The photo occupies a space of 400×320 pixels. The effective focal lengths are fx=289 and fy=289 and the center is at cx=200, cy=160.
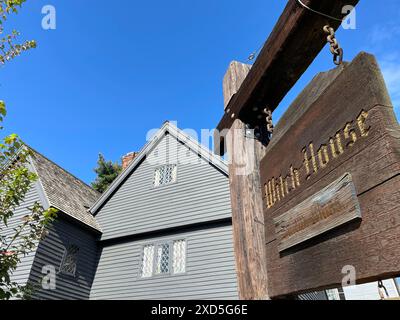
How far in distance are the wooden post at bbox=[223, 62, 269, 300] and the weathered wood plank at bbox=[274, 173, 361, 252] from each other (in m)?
0.33

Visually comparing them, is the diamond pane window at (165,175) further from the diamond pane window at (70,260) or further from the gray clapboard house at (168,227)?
the diamond pane window at (70,260)

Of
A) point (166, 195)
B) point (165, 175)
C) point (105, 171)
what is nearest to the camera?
point (166, 195)

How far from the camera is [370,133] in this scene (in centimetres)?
98

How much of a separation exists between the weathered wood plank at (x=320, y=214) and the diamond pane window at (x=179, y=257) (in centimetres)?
1014

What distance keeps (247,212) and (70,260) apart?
12013mm

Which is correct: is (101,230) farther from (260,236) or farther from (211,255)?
(260,236)

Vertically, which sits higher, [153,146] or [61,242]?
[153,146]

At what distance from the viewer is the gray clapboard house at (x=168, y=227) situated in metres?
10.5

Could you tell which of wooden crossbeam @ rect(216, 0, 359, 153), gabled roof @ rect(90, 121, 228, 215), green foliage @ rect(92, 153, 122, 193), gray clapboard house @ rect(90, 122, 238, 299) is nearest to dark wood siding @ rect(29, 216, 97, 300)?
gray clapboard house @ rect(90, 122, 238, 299)

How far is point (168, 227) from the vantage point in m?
11.7

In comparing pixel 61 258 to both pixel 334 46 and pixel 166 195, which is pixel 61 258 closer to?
pixel 166 195

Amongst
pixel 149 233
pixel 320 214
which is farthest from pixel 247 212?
pixel 149 233

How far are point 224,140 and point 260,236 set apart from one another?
92cm
